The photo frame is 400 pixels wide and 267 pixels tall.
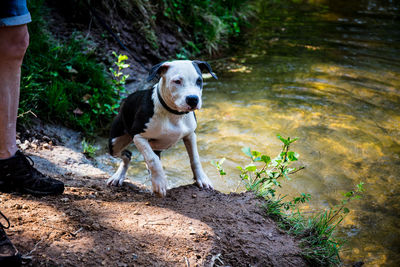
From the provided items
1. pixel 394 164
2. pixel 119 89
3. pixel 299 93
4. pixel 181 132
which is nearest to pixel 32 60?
pixel 119 89

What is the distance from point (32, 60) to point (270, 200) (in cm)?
390

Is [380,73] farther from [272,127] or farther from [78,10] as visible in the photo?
[78,10]

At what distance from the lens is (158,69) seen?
2990 mm

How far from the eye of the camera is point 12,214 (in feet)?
7.18

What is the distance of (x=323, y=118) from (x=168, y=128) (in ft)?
11.2

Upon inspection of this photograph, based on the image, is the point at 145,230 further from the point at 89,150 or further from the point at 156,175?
the point at 89,150

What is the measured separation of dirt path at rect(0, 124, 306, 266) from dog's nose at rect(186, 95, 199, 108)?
82cm

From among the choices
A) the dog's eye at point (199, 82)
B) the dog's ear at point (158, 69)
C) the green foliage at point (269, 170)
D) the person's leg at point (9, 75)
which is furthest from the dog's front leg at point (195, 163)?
the person's leg at point (9, 75)

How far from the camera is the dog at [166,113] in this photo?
9.38ft

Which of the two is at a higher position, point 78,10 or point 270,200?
point 78,10

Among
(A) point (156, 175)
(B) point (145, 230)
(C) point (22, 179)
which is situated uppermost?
(C) point (22, 179)

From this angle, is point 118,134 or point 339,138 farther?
point 339,138

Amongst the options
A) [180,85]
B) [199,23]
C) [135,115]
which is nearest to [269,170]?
[180,85]

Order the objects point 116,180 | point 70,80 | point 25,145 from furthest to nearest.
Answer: point 70,80 → point 25,145 → point 116,180
